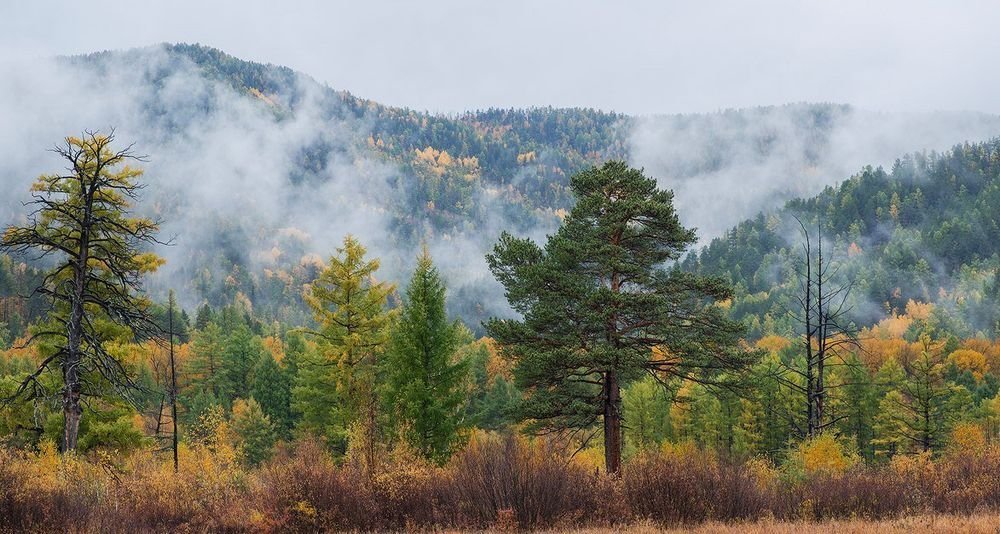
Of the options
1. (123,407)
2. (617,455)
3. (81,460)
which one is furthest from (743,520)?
Result: (123,407)

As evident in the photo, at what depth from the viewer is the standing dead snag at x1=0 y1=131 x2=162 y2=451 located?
17766mm

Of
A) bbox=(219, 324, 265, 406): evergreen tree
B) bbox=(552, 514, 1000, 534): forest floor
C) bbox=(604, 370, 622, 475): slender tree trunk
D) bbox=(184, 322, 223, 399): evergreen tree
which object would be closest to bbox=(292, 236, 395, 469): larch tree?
bbox=(604, 370, 622, 475): slender tree trunk

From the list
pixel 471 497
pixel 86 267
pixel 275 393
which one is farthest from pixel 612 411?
pixel 275 393

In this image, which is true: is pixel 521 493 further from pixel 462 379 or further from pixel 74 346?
pixel 462 379

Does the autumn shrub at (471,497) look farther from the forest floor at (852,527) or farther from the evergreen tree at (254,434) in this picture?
the evergreen tree at (254,434)

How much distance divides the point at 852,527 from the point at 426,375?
16.8 m

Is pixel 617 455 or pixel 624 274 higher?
pixel 624 274

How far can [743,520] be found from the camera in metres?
14.6

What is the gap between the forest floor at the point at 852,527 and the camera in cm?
1195

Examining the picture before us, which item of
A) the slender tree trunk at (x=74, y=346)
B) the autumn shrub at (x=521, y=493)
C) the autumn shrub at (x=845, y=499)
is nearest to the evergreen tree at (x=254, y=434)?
the slender tree trunk at (x=74, y=346)

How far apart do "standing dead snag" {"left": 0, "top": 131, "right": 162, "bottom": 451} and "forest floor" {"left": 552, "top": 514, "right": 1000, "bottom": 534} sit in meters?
13.2

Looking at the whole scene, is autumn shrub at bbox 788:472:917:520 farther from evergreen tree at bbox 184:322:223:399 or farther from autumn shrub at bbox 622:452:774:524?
Answer: evergreen tree at bbox 184:322:223:399

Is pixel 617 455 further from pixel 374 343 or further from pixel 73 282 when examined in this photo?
pixel 73 282

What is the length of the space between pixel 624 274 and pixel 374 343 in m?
12.1
